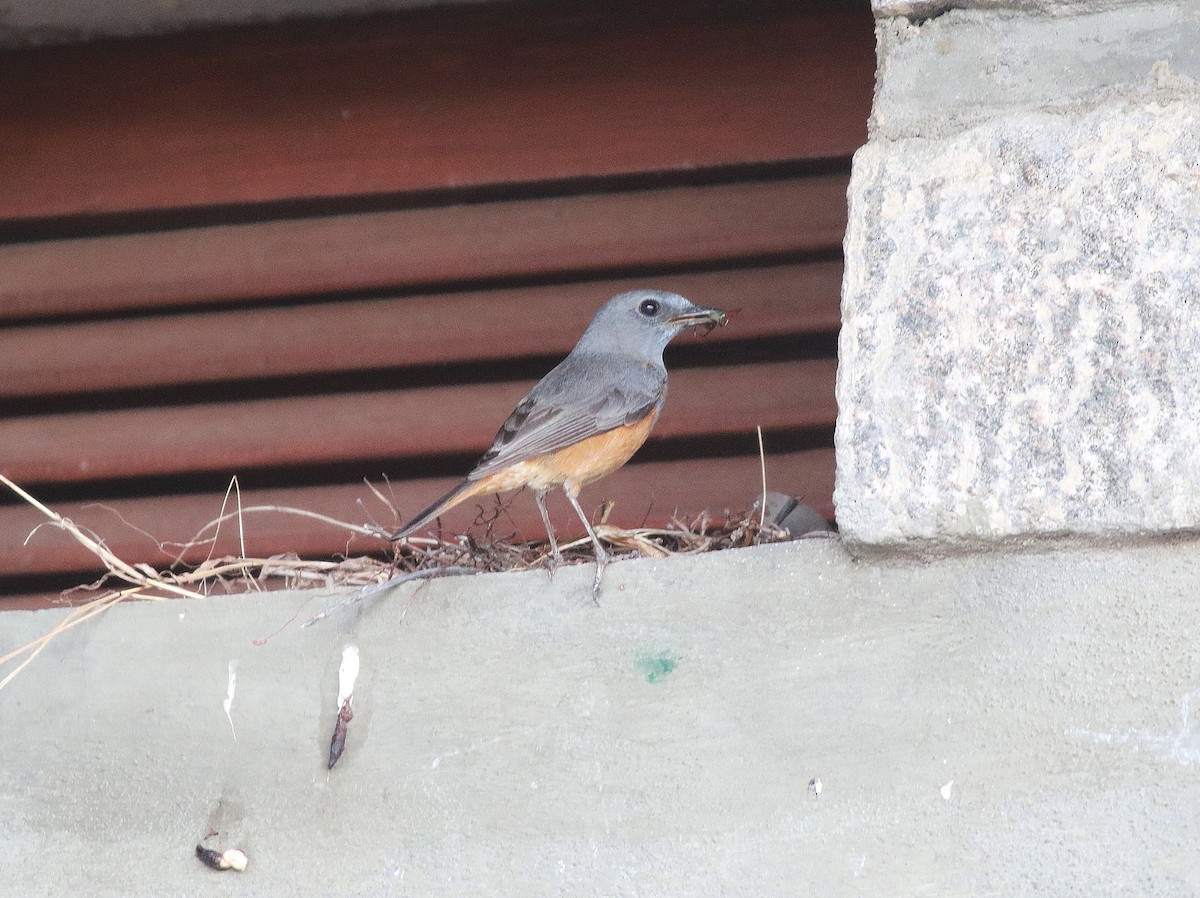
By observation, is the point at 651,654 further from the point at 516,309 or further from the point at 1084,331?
the point at 516,309

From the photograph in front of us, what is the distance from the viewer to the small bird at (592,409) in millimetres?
3574

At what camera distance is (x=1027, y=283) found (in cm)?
264

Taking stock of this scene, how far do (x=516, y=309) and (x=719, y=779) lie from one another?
1770mm

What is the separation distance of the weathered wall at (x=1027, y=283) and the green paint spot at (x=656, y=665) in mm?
388

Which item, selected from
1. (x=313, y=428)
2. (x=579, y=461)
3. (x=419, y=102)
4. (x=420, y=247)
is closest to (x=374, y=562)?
(x=579, y=461)

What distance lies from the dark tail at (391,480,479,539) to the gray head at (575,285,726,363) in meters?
0.66

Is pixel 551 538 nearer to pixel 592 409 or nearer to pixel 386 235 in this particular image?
pixel 592 409

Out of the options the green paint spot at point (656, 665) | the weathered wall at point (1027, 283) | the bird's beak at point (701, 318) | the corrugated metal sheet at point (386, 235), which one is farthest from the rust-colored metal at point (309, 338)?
the green paint spot at point (656, 665)

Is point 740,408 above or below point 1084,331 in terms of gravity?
below

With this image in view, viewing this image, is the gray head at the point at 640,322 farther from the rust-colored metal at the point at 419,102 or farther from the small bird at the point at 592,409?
the rust-colored metal at the point at 419,102

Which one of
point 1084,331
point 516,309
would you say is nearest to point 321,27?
point 516,309

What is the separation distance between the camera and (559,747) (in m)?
2.74

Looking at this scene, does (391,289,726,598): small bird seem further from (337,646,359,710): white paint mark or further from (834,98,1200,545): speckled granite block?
(834,98,1200,545): speckled granite block

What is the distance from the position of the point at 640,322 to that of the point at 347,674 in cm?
147
